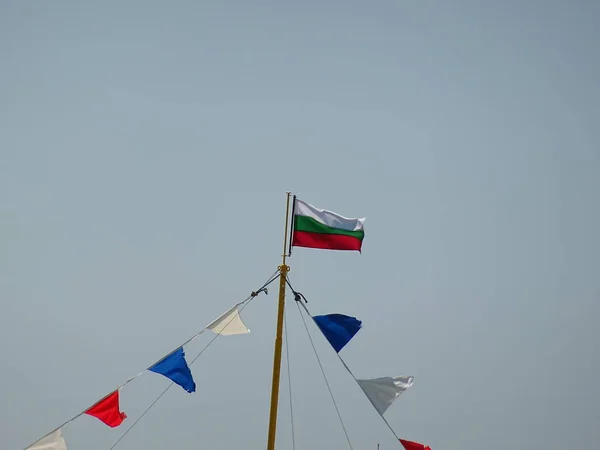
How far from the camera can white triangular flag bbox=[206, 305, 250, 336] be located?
26531mm

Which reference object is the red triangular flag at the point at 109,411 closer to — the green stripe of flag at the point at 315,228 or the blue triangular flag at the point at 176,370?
the blue triangular flag at the point at 176,370

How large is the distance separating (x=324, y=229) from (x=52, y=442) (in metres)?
9.92

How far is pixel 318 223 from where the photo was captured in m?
27.5

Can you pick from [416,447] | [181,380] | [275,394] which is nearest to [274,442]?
[275,394]

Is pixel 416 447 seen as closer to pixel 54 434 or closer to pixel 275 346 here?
pixel 275 346

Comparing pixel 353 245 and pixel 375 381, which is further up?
pixel 353 245

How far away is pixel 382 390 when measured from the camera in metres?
26.5

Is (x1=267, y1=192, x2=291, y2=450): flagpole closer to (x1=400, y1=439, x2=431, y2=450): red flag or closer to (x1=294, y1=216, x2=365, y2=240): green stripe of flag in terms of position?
(x1=294, y1=216, x2=365, y2=240): green stripe of flag

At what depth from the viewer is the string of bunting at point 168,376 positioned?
2392 cm

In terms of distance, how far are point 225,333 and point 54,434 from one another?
18.3 ft

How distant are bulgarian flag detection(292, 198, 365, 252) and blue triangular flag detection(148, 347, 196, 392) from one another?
4.83m

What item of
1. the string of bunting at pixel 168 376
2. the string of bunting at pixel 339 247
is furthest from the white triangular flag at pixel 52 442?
the string of bunting at pixel 339 247

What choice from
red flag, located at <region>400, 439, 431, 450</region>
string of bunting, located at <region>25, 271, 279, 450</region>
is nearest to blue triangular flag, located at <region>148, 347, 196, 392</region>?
string of bunting, located at <region>25, 271, 279, 450</region>

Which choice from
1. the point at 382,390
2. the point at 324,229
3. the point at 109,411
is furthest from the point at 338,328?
the point at 109,411
